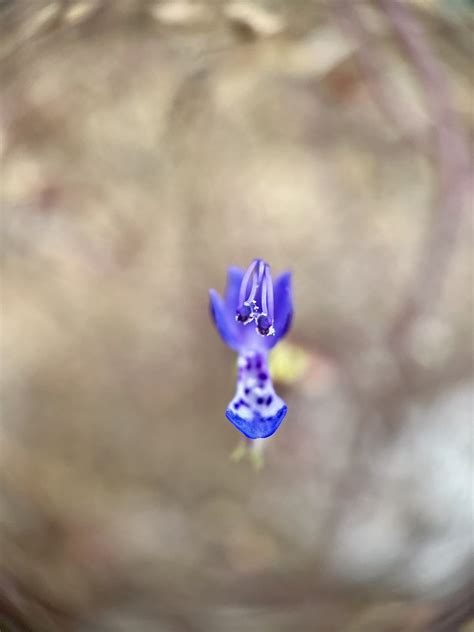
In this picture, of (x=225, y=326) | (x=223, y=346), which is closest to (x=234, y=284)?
(x=225, y=326)

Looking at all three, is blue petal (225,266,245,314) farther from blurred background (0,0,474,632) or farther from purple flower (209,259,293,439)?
blurred background (0,0,474,632)

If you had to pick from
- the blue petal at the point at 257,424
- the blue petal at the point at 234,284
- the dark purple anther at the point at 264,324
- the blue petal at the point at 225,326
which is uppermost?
the blue petal at the point at 234,284

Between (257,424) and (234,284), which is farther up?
(234,284)

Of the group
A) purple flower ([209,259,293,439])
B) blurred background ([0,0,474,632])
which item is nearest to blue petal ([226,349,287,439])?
purple flower ([209,259,293,439])

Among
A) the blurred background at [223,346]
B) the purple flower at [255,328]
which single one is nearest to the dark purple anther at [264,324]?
the purple flower at [255,328]

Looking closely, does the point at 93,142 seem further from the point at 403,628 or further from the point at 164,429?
the point at 403,628

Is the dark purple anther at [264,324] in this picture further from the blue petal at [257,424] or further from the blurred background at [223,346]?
the blurred background at [223,346]

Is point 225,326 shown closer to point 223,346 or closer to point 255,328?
point 255,328
